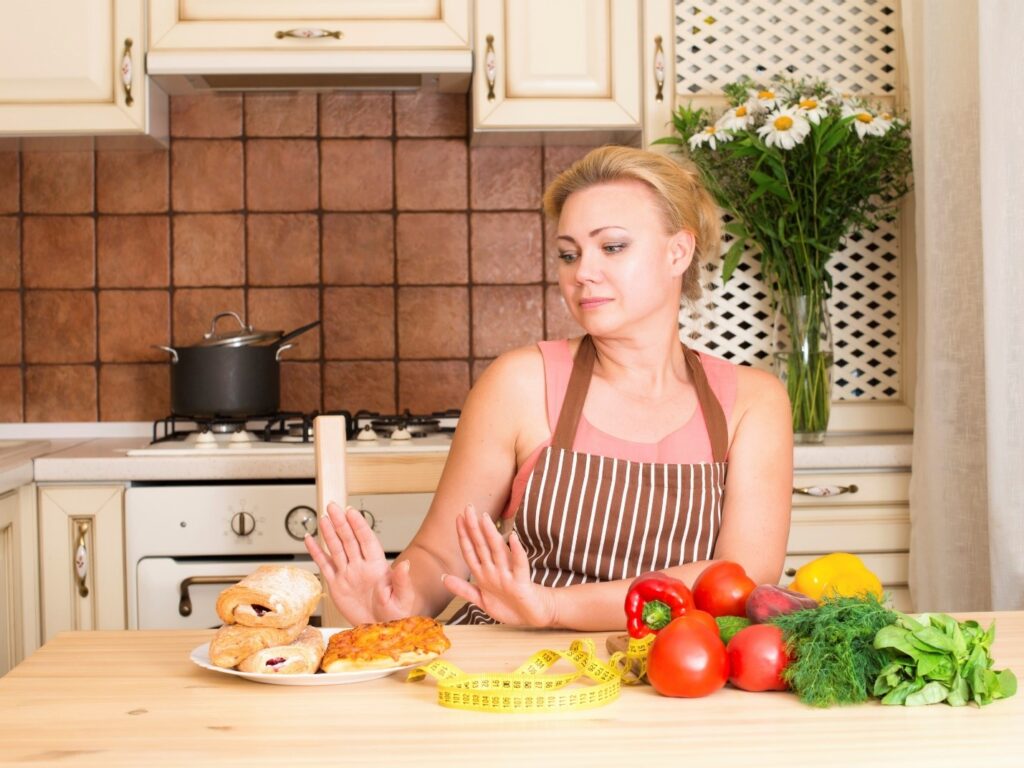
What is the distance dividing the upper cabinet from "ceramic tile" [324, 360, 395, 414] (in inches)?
28.2

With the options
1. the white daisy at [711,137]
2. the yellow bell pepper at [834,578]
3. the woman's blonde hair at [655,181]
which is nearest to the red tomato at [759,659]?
the yellow bell pepper at [834,578]

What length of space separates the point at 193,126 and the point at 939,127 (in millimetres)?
1698

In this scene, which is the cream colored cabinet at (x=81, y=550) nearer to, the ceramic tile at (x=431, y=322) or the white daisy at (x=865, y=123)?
the ceramic tile at (x=431, y=322)

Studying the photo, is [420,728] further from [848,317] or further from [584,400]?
[848,317]

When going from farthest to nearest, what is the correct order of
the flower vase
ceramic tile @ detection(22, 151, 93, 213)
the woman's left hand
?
ceramic tile @ detection(22, 151, 93, 213) → the flower vase → the woman's left hand

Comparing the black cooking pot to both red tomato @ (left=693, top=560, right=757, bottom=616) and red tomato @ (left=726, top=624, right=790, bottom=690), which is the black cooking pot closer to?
red tomato @ (left=693, top=560, right=757, bottom=616)

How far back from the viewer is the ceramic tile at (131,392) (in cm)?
291

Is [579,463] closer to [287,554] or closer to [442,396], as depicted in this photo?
[287,554]

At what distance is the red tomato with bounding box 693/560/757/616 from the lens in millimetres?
1135

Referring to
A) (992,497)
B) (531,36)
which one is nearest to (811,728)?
(992,497)

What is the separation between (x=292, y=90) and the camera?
2.87 meters

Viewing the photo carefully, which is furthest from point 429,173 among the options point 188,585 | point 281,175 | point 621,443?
point 621,443

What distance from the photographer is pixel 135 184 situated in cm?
290

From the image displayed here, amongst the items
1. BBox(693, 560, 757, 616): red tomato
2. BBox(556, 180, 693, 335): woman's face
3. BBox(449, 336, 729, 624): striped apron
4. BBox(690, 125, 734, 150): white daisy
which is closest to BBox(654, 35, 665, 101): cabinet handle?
BBox(690, 125, 734, 150): white daisy
